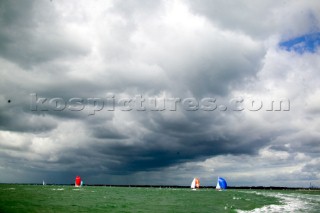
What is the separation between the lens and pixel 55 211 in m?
42.1

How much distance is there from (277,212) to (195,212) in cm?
1208

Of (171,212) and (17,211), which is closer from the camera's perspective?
(17,211)

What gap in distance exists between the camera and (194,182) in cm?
18275

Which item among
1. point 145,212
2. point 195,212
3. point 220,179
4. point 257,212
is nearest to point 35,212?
point 145,212

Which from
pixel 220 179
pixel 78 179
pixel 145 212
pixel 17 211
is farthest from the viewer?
pixel 78 179

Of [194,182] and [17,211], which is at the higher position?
[17,211]

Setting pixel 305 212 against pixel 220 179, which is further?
pixel 220 179

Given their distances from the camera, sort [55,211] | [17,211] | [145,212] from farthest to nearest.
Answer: [145,212]
[55,211]
[17,211]

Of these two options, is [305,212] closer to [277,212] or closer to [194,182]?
[277,212]

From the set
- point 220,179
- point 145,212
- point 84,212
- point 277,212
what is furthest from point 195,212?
point 220,179

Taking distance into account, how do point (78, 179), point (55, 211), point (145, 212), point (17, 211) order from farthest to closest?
point (78, 179) → point (145, 212) → point (55, 211) → point (17, 211)

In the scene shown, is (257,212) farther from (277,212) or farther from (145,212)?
→ (145,212)

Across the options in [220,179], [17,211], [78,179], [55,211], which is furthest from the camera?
[78,179]

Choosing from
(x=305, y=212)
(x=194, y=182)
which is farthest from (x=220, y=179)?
(x=305, y=212)
